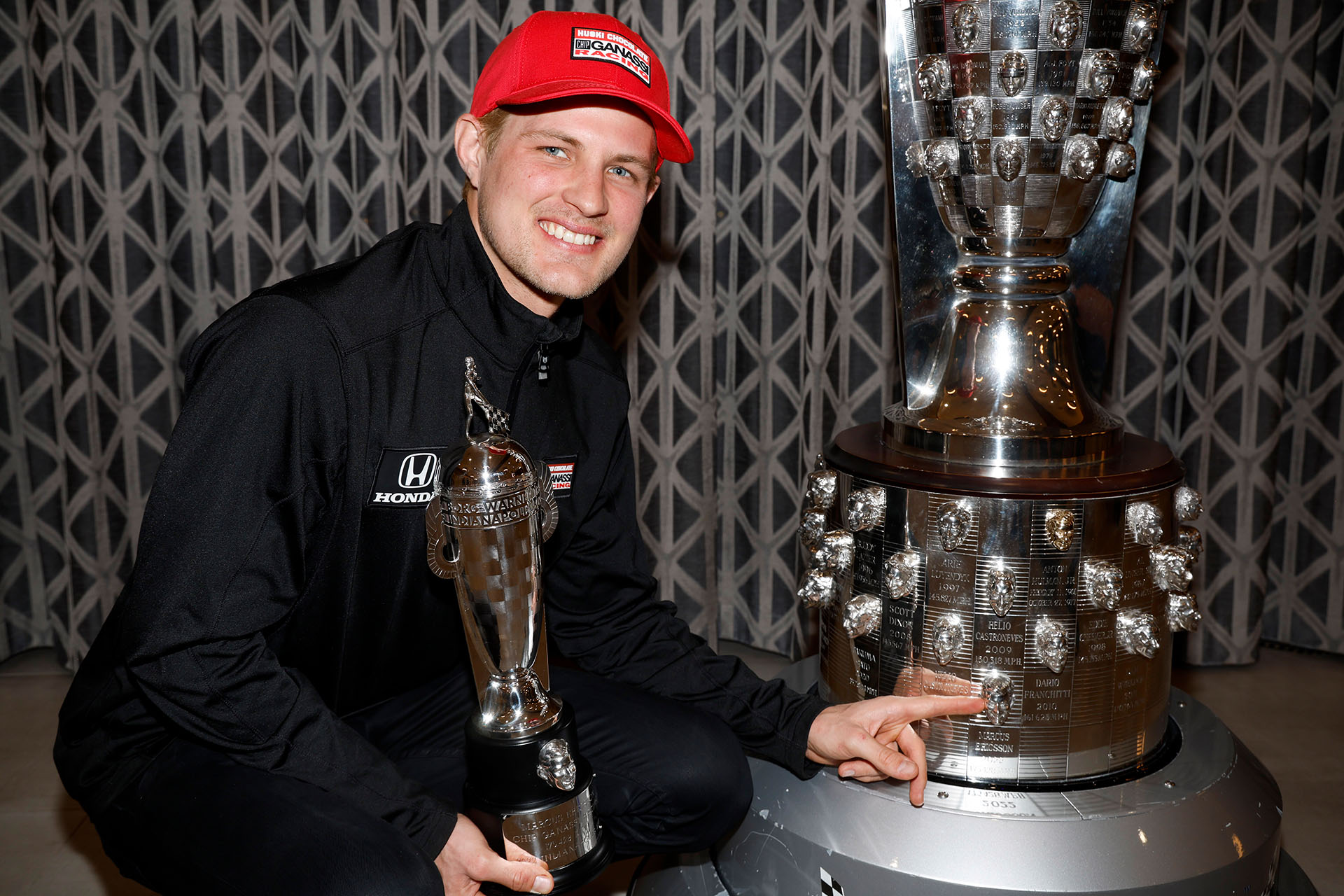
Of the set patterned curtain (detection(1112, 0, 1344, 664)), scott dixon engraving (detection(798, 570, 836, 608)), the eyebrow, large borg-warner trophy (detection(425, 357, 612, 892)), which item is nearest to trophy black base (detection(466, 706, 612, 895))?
large borg-warner trophy (detection(425, 357, 612, 892))

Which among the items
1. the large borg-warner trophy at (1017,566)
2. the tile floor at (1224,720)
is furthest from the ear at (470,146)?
the tile floor at (1224,720)

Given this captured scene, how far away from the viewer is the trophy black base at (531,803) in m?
0.99

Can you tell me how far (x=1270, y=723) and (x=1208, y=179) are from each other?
3.47 ft

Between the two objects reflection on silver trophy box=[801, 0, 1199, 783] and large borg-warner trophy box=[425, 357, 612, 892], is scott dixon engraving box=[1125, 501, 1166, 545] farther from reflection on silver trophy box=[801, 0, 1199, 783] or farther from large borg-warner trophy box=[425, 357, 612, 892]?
large borg-warner trophy box=[425, 357, 612, 892]

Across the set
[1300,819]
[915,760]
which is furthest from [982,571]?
[1300,819]

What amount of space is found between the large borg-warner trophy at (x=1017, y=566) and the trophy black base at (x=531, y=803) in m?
0.30

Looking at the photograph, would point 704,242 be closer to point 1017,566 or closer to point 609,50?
point 609,50

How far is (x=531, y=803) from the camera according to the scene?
0.99 m

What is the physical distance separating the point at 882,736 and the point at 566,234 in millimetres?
700

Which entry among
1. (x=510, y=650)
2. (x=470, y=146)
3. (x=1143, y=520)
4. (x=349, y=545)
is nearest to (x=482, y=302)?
(x=470, y=146)

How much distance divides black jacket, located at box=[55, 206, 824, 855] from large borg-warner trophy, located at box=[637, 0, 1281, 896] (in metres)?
0.15

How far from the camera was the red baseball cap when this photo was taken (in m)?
1.14

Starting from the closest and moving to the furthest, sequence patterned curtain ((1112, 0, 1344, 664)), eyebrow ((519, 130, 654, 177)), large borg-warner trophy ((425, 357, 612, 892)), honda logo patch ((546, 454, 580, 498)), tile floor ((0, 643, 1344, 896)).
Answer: large borg-warner trophy ((425, 357, 612, 892)) < eyebrow ((519, 130, 654, 177)) < honda logo patch ((546, 454, 580, 498)) < tile floor ((0, 643, 1344, 896)) < patterned curtain ((1112, 0, 1344, 664))

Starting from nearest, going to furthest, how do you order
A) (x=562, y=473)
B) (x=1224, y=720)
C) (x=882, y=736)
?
(x=882, y=736), (x=562, y=473), (x=1224, y=720)
